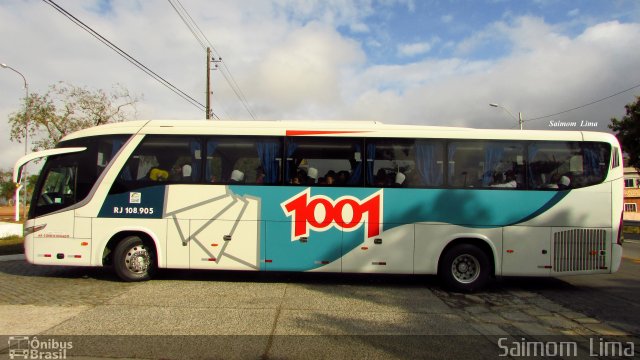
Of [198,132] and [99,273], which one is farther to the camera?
[99,273]

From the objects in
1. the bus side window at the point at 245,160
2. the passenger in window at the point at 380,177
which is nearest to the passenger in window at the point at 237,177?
the bus side window at the point at 245,160

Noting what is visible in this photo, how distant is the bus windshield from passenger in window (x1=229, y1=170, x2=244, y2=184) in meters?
2.32

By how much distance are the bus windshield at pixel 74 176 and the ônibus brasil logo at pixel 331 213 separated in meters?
3.71

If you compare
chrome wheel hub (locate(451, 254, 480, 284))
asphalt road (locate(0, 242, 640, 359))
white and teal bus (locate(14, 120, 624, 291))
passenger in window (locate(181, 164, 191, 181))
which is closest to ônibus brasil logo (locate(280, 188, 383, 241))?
white and teal bus (locate(14, 120, 624, 291))

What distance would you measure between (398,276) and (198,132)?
5358 millimetres

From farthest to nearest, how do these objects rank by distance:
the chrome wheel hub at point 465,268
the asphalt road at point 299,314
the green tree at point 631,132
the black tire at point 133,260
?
the green tree at point 631,132 < the black tire at point 133,260 < the chrome wheel hub at point 465,268 < the asphalt road at point 299,314

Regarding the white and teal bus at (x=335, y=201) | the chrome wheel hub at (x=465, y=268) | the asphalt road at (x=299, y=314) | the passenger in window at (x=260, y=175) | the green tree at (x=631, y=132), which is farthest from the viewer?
the green tree at (x=631, y=132)

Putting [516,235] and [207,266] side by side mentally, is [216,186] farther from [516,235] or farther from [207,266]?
[516,235]

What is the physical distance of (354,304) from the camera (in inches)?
267

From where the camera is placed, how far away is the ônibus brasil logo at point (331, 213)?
309 inches

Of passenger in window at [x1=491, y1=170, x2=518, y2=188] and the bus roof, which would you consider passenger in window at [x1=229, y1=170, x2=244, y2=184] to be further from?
passenger in window at [x1=491, y1=170, x2=518, y2=188]

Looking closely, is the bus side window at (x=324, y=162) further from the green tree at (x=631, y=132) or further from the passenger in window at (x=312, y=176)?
the green tree at (x=631, y=132)

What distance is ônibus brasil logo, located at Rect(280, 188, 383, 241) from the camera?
7852 millimetres

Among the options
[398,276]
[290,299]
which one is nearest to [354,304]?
[290,299]
